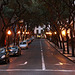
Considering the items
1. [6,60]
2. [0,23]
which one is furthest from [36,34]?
[6,60]

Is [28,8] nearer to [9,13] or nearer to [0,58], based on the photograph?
[9,13]

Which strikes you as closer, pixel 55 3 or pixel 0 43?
pixel 55 3

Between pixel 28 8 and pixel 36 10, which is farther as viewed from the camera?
pixel 36 10

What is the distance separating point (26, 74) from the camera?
11.2 m

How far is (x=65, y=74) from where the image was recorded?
11.4 metres

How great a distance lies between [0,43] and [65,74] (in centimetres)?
1633

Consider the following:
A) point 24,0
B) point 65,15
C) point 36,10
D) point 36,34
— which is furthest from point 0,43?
point 36,34

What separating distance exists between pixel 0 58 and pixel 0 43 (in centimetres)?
1013

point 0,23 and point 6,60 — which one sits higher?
point 0,23

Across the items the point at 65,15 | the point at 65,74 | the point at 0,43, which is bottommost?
the point at 65,74

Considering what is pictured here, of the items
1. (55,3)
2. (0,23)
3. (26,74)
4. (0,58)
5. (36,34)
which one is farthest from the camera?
(36,34)

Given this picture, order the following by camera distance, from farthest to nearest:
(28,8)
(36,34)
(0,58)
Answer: (36,34)
(28,8)
(0,58)

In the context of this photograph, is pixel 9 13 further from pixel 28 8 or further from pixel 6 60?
pixel 6 60

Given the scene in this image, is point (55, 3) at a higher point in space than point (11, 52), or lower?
higher
